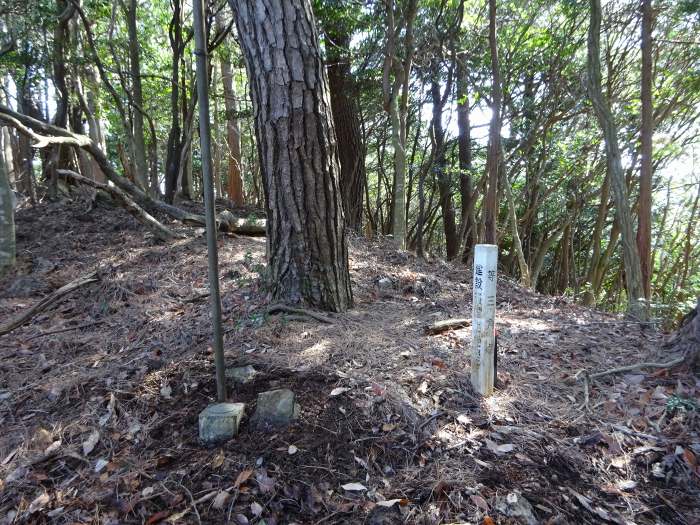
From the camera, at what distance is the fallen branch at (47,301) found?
11.0 feet

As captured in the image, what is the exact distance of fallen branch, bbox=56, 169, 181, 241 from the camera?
15.0ft

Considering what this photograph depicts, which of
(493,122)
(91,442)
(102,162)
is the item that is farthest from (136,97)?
(91,442)

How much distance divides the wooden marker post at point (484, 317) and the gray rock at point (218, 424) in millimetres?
1334

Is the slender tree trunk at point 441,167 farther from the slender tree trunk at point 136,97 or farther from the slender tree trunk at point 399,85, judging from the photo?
the slender tree trunk at point 136,97

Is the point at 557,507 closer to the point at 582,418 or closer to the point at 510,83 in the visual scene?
the point at 582,418

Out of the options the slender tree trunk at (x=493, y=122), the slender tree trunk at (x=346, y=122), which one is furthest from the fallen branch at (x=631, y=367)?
the slender tree trunk at (x=346, y=122)

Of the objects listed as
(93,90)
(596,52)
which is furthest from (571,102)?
(93,90)

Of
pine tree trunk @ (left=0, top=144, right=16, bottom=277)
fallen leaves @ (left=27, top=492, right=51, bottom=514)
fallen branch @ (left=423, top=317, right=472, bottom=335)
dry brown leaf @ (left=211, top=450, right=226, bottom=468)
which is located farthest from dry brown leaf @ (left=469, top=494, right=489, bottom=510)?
pine tree trunk @ (left=0, top=144, right=16, bottom=277)

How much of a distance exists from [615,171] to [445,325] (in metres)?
3.31

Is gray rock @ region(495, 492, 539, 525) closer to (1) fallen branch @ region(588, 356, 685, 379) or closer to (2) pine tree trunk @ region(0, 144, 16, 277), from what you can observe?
(1) fallen branch @ region(588, 356, 685, 379)

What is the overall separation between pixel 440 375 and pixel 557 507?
911 millimetres

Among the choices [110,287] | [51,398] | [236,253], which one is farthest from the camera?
[236,253]

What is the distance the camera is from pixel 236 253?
4.61 metres

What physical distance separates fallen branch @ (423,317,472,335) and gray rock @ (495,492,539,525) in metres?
1.51
